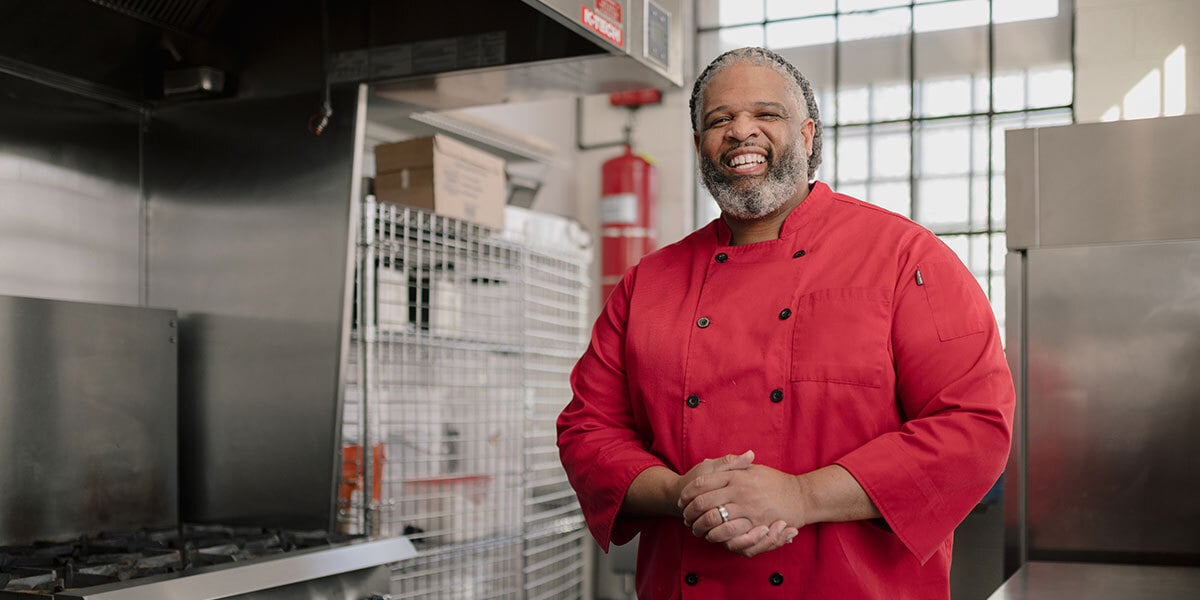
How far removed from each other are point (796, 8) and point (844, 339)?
14.7ft

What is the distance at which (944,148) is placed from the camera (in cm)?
522

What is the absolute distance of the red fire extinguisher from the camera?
5250mm

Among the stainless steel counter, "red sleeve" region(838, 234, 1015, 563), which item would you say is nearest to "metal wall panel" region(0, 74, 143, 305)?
"red sleeve" region(838, 234, 1015, 563)

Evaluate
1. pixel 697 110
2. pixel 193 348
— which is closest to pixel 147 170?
Answer: pixel 193 348

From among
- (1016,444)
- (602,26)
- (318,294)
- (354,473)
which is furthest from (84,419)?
(1016,444)

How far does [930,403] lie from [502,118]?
3.62 meters

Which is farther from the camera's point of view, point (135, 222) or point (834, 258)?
point (135, 222)

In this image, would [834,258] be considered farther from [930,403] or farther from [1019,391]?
[1019,391]

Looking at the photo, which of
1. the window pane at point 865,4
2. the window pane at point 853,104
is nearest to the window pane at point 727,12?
the window pane at point 865,4

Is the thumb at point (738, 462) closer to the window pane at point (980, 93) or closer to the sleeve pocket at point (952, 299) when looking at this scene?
the sleeve pocket at point (952, 299)

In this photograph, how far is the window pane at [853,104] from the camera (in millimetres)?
5383

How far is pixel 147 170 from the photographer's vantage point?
231 cm

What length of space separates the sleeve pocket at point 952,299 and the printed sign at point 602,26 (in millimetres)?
774

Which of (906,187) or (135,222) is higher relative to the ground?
(906,187)
